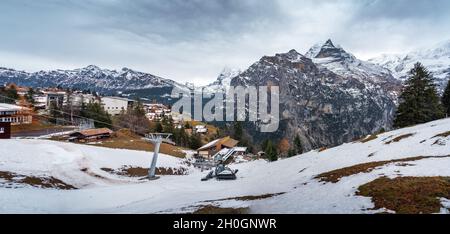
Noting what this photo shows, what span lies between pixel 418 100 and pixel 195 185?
48404 mm

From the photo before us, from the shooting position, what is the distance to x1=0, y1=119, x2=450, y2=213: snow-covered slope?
1751 centimetres

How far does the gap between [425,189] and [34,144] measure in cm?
5264

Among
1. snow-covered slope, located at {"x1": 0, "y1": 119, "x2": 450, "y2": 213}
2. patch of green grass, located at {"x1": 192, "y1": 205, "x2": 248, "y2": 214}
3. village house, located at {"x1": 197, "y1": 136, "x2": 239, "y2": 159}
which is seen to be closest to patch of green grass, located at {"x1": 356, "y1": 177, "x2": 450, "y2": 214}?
snow-covered slope, located at {"x1": 0, "y1": 119, "x2": 450, "y2": 213}

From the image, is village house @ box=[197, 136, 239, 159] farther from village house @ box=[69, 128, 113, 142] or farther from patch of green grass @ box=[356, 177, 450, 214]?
patch of green grass @ box=[356, 177, 450, 214]

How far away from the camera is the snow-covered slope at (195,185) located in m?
17.5

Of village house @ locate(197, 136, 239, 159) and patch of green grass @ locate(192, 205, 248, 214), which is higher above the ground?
patch of green grass @ locate(192, 205, 248, 214)

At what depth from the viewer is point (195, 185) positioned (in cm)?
3544

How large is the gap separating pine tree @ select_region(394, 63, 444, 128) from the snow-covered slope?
26.9m

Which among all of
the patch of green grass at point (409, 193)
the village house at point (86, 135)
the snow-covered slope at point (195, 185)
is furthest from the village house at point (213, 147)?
the patch of green grass at point (409, 193)

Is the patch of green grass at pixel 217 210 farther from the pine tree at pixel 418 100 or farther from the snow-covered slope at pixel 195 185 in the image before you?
the pine tree at pixel 418 100

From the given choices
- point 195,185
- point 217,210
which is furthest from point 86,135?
point 217,210

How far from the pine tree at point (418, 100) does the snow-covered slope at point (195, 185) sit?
26895mm
